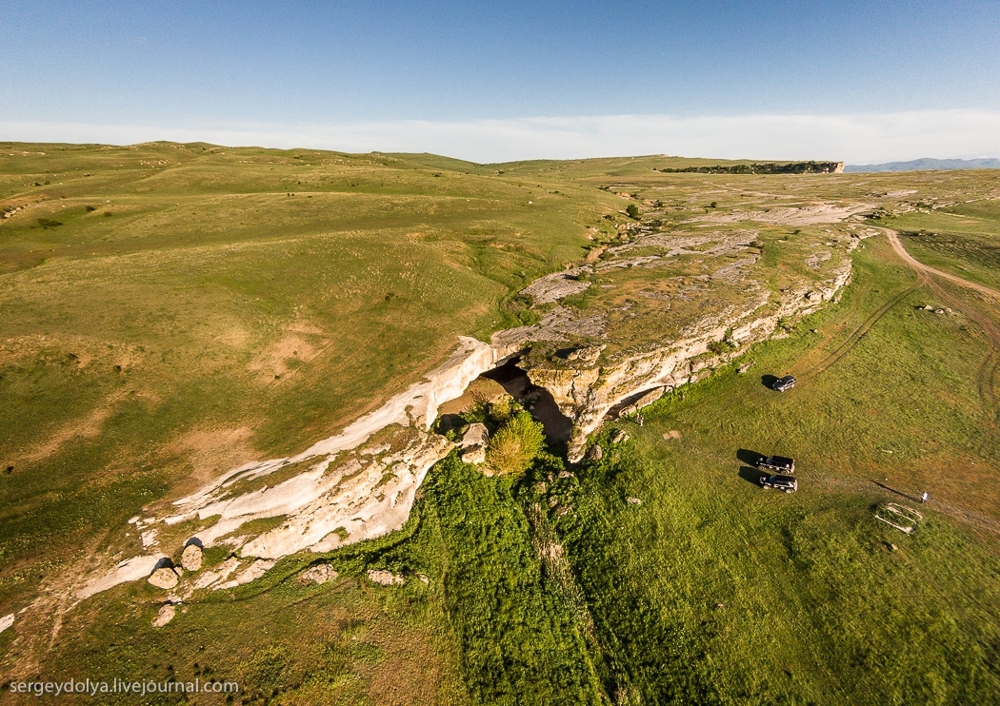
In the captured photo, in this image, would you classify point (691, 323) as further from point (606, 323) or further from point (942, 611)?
point (942, 611)

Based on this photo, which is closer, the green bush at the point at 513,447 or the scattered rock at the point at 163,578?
the scattered rock at the point at 163,578

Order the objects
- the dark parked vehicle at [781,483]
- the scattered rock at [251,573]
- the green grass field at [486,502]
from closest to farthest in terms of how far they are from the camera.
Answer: the green grass field at [486,502]
the scattered rock at [251,573]
the dark parked vehicle at [781,483]

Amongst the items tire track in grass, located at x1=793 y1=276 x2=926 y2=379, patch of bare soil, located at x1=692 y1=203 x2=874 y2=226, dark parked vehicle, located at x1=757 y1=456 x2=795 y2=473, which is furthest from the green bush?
patch of bare soil, located at x1=692 y1=203 x2=874 y2=226

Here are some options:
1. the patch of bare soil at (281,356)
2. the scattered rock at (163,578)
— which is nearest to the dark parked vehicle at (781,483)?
the scattered rock at (163,578)

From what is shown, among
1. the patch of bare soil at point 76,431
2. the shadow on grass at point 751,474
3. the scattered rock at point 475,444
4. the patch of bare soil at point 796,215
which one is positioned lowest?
the shadow on grass at point 751,474

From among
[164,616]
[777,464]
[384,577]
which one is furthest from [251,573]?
[777,464]

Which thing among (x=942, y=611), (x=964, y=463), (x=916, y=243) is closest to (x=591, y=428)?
(x=942, y=611)

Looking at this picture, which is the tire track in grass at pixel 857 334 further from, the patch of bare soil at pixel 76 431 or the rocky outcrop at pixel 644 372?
the patch of bare soil at pixel 76 431
